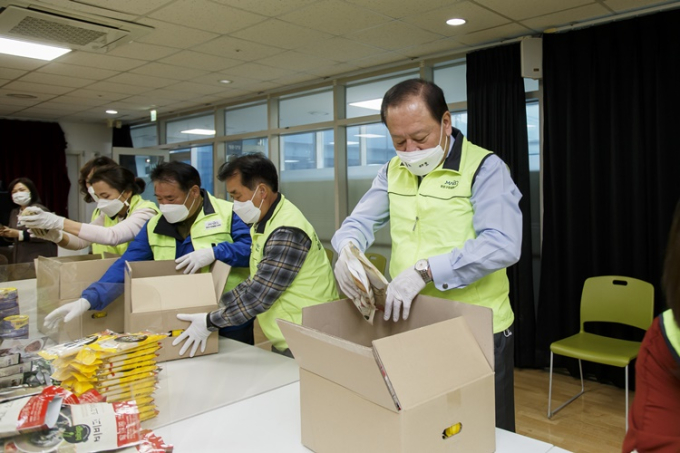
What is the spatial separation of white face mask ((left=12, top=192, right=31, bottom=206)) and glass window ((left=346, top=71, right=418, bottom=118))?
115 inches

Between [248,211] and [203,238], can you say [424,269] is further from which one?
[203,238]

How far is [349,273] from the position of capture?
132cm

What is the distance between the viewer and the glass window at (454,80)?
4.40m

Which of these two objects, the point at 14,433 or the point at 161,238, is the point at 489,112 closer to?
the point at 161,238

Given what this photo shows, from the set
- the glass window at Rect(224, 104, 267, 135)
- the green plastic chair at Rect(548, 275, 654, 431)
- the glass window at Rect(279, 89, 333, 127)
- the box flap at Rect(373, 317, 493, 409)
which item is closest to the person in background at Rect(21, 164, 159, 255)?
the box flap at Rect(373, 317, 493, 409)

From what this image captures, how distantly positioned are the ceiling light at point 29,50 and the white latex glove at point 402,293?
375 cm

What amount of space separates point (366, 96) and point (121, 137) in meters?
4.75

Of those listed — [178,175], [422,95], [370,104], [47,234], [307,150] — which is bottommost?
[47,234]

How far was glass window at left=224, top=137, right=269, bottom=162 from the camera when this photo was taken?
6285 mm

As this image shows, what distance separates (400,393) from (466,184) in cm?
70

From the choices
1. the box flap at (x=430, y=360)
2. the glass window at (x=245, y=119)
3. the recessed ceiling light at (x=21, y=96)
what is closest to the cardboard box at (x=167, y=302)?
the box flap at (x=430, y=360)

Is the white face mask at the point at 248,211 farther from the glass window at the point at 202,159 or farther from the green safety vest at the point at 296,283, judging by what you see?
the glass window at the point at 202,159

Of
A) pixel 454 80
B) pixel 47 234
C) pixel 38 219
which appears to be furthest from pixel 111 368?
pixel 454 80

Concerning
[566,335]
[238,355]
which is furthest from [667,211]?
[238,355]
